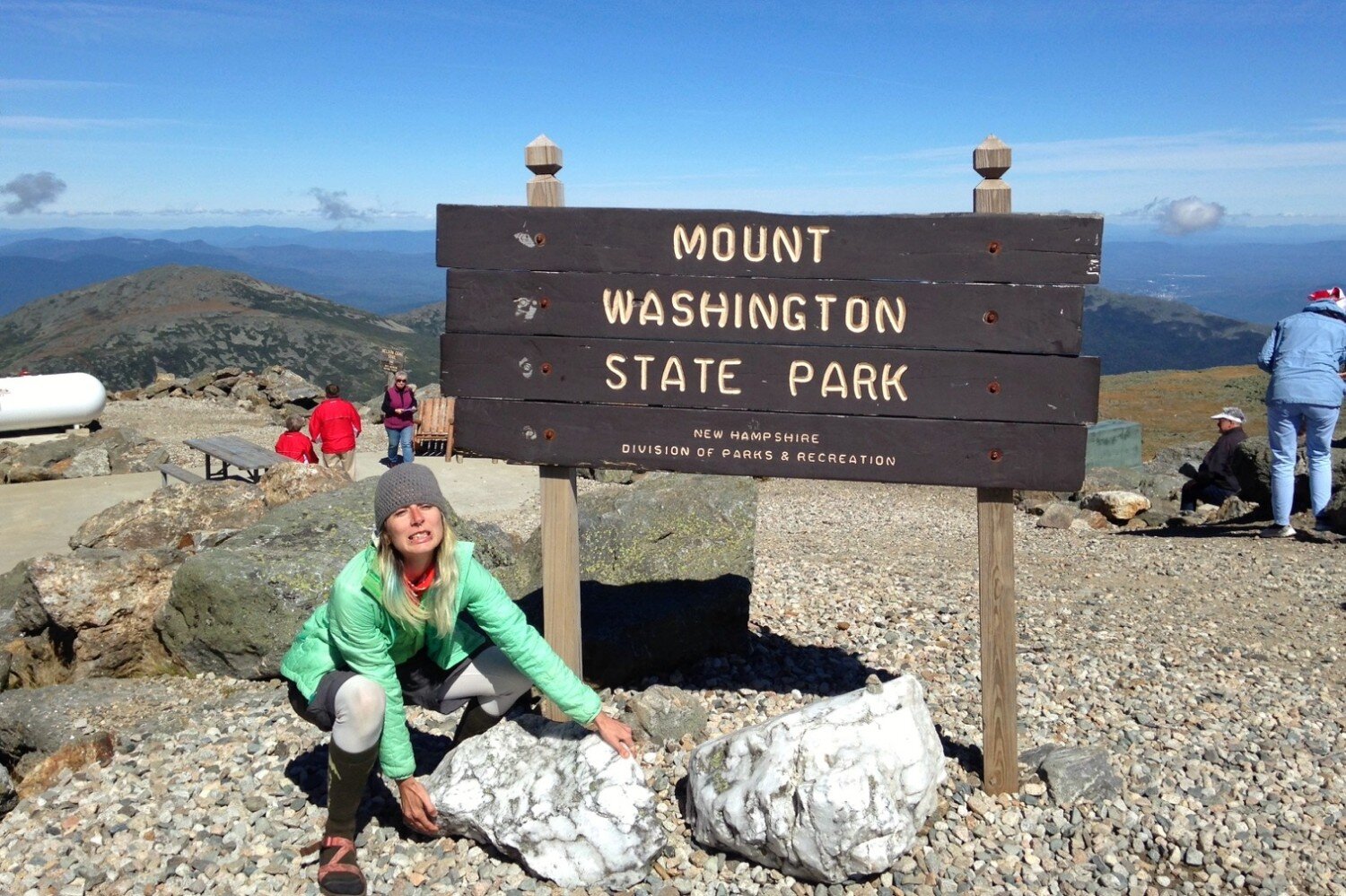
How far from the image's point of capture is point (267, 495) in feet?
38.9

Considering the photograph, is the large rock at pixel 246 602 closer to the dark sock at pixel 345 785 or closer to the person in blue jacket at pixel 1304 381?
the dark sock at pixel 345 785

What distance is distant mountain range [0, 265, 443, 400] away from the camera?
10169 centimetres

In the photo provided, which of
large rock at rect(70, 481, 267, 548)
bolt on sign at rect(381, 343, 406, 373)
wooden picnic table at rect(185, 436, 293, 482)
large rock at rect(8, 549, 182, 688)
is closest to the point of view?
large rock at rect(8, 549, 182, 688)

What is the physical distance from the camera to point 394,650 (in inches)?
197

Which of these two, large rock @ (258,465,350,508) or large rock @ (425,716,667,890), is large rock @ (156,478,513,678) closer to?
large rock @ (425,716,667,890)

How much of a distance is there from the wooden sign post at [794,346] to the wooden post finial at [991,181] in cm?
1

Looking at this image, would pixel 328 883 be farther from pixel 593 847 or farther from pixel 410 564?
pixel 410 564

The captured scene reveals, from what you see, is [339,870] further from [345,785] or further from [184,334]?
[184,334]

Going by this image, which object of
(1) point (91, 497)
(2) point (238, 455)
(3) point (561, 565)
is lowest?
(1) point (91, 497)

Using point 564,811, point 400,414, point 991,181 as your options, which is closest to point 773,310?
point 991,181

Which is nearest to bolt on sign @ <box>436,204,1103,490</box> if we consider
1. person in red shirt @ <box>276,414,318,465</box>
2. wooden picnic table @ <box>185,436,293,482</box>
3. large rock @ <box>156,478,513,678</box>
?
large rock @ <box>156,478,513,678</box>

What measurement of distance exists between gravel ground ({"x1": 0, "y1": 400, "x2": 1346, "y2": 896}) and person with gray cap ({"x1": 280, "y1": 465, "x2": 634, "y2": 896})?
1.36 feet

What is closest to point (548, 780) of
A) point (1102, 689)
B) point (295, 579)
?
point (295, 579)

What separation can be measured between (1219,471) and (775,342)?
37.5 ft
